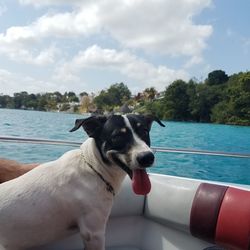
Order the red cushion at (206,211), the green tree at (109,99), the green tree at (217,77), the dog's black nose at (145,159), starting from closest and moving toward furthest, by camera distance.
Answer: the dog's black nose at (145,159), the red cushion at (206,211), the green tree at (109,99), the green tree at (217,77)

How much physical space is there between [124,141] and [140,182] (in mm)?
201

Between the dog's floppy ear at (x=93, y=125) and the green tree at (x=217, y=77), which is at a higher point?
the green tree at (x=217, y=77)

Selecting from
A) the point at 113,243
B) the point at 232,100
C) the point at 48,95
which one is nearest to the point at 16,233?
the point at 113,243

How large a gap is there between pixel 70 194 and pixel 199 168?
35.5 feet

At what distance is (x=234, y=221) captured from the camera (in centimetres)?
198

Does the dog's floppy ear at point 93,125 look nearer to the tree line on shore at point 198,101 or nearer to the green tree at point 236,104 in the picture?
the tree line on shore at point 198,101

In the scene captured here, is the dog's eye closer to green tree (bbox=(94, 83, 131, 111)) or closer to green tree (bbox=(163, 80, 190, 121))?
green tree (bbox=(94, 83, 131, 111))

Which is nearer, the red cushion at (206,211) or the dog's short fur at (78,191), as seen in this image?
the dog's short fur at (78,191)

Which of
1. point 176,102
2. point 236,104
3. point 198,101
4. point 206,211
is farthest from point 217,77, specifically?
point 206,211

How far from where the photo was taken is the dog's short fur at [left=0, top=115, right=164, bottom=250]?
1757mm

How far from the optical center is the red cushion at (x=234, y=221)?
194cm

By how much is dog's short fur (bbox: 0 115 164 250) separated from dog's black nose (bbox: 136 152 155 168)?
6cm

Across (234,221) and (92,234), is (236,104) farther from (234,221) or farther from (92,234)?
(92,234)

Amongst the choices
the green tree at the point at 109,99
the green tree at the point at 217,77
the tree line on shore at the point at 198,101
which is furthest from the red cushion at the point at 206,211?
the green tree at the point at 217,77
